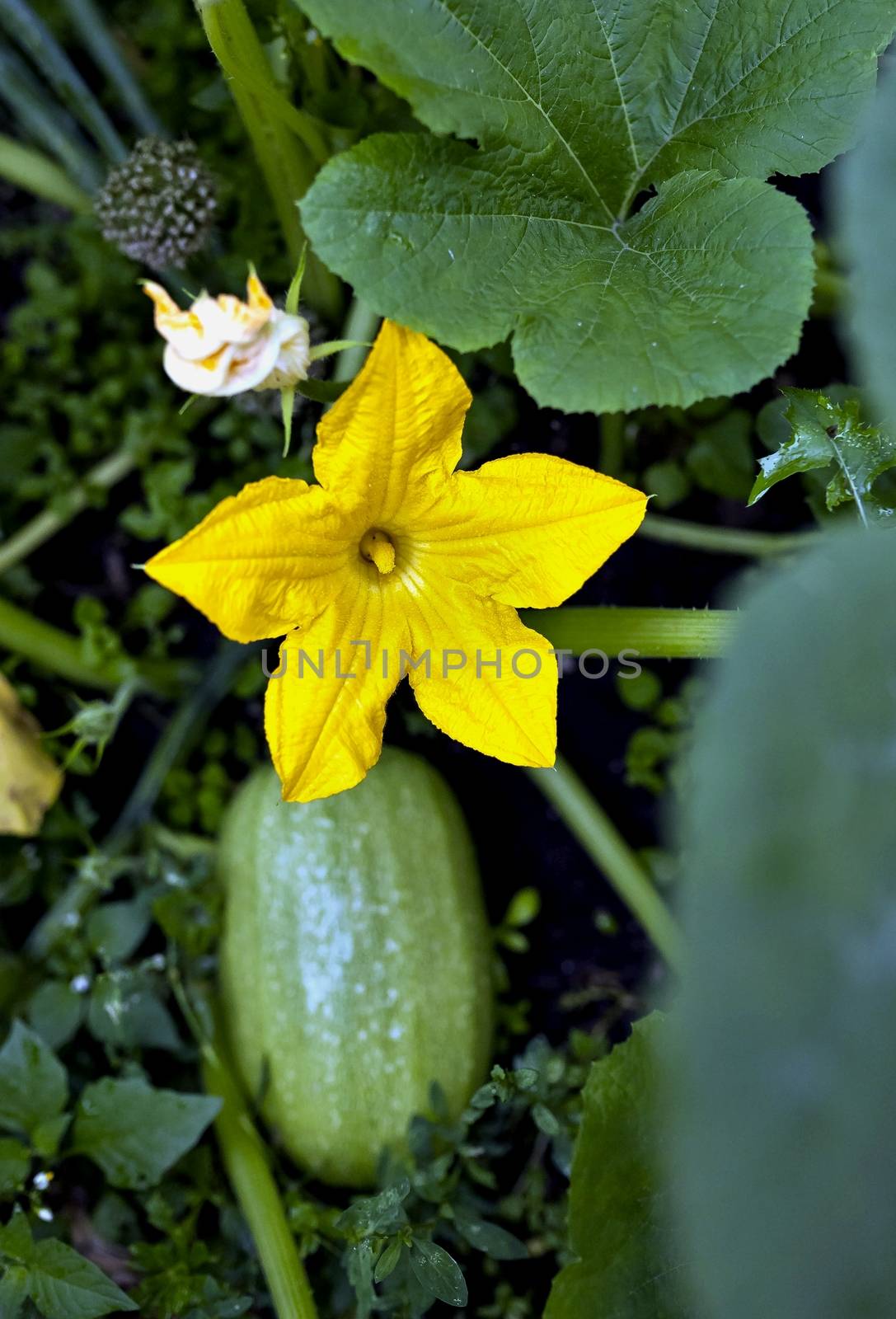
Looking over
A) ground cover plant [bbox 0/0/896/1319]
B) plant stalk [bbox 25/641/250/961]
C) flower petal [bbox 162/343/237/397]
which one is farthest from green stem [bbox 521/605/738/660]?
plant stalk [bbox 25/641/250/961]

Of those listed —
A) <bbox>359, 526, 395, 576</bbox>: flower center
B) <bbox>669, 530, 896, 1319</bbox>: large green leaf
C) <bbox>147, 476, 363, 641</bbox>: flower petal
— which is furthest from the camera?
<bbox>359, 526, 395, 576</bbox>: flower center

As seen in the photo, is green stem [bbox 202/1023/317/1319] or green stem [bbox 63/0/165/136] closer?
green stem [bbox 202/1023/317/1319]

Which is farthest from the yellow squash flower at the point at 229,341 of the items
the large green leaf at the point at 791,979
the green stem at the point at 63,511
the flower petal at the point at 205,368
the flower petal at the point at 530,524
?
the green stem at the point at 63,511

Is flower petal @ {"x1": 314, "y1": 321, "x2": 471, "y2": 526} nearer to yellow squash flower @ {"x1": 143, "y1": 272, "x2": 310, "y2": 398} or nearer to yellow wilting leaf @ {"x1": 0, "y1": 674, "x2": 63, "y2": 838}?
yellow squash flower @ {"x1": 143, "y1": 272, "x2": 310, "y2": 398}

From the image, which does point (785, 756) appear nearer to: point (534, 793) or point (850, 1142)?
point (850, 1142)

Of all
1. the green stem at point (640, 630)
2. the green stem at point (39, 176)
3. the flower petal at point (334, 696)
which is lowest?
the green stem at point (640, 630)

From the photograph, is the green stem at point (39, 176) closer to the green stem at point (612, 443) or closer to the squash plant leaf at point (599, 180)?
the squash plant leaf at point (599, 180)
